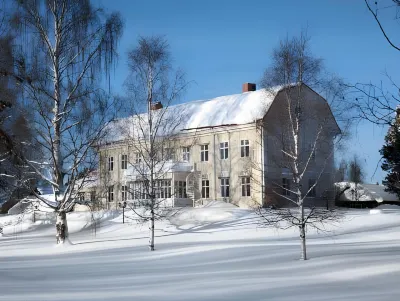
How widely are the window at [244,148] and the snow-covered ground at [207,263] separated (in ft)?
18.4

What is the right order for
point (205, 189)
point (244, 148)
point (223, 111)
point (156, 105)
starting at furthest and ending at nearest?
point (223, 111) → point (205, 189) → point (244, 148) → point (156, 105)

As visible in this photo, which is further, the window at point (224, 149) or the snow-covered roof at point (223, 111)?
the window at point (224, 149)

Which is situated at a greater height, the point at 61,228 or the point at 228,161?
the point at 228,161

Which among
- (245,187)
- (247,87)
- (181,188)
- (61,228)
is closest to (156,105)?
(61,228)

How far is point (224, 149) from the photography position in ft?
139

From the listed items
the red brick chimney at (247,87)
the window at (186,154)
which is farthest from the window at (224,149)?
the red brick chimney at (247,87)

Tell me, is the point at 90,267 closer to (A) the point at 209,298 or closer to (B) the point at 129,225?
(A) the point at 209,298

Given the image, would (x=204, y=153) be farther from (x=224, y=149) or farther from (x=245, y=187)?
(x=245, y=187)

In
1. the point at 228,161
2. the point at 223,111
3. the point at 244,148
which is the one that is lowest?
the point at 228,161

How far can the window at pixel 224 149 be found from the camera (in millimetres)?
42344

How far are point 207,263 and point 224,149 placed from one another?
23461 mm

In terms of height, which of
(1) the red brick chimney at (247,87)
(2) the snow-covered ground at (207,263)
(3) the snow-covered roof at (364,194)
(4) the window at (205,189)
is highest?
(1) the red brick chimney at (247,87)

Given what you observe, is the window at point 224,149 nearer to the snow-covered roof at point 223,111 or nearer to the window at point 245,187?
the snow-covered roof at point 223,111

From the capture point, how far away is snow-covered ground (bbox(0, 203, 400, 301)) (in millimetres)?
13055
